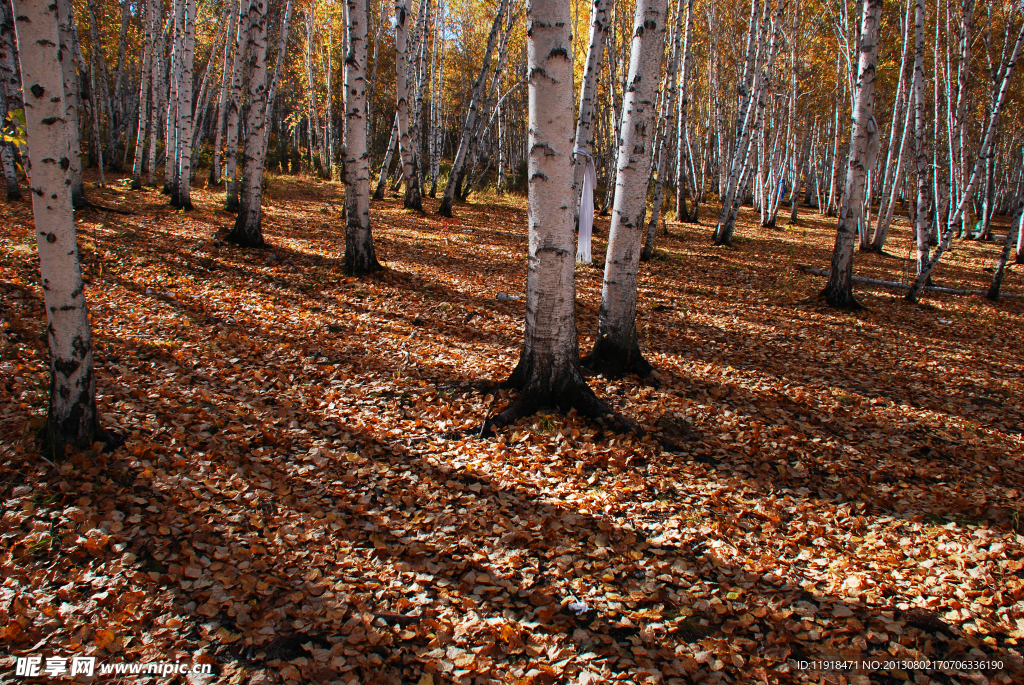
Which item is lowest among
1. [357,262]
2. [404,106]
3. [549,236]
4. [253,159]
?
[357,262]

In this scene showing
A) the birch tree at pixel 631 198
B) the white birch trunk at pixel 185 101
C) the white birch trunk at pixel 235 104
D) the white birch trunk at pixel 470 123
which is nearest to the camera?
the birch tree at pixel 631 198

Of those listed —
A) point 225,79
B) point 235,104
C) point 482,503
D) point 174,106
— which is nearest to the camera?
point 482,503

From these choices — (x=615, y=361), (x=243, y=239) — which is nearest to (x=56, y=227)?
(x=615, y=361)

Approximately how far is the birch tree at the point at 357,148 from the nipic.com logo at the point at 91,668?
715 centimetres

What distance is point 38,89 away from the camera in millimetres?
3178

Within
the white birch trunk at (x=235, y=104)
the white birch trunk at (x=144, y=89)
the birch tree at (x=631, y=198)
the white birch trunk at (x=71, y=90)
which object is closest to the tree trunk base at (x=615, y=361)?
the birch tree at (x=631, y=198)

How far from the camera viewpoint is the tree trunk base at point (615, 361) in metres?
6.04

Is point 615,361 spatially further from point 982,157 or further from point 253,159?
point 982,157

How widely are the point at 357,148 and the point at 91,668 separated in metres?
7.76

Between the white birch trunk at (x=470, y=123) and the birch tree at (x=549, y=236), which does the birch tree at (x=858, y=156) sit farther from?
the white birch trunk at (x=470, y=123)

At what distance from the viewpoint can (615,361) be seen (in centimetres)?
606

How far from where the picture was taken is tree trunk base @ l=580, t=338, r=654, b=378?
604cm

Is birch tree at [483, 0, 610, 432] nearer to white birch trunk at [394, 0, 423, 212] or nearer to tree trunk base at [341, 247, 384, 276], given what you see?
tree trunk base at [341, 247, 384, 276]

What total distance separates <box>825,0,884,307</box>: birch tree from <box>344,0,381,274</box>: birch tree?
24.4 ft
